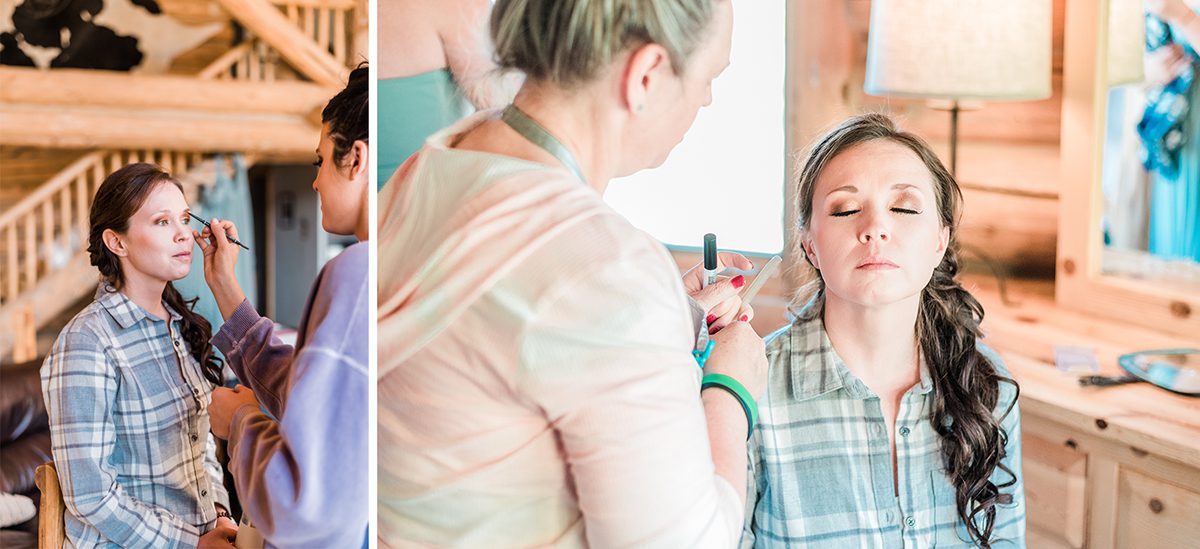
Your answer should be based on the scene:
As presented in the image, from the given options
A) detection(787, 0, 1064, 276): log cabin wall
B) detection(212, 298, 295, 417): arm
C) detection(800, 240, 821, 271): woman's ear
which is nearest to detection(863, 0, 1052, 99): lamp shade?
detection(787, 0, 1064, 276): log cabin wall

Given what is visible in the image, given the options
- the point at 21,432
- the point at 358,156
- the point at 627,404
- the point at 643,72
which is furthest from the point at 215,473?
the point at 643,72

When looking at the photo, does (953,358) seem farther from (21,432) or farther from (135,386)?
(21,432)

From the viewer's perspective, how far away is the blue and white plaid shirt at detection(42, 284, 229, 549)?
153 cm

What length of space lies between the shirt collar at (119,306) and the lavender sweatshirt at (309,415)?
12 cm

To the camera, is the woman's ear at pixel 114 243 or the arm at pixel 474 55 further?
the arm at pixel 474 55

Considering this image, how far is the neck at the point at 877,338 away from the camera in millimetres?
1732

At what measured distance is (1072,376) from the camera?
181cm

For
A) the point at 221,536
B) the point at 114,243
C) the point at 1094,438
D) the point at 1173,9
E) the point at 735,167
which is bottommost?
the point at 221,536

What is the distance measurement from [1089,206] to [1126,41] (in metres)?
0.27

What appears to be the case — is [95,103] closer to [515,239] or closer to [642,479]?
[515,239]

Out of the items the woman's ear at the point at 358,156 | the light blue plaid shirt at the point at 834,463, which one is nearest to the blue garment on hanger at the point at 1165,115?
the light blue plaid shirt at the point at 834,463

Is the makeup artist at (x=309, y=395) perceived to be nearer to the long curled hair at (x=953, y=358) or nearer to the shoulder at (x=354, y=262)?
the shoulder at (x=354, y=262)

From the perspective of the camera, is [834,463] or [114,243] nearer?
[114,243]

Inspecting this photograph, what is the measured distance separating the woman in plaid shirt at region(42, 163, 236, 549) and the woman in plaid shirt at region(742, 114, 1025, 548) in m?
0.86
